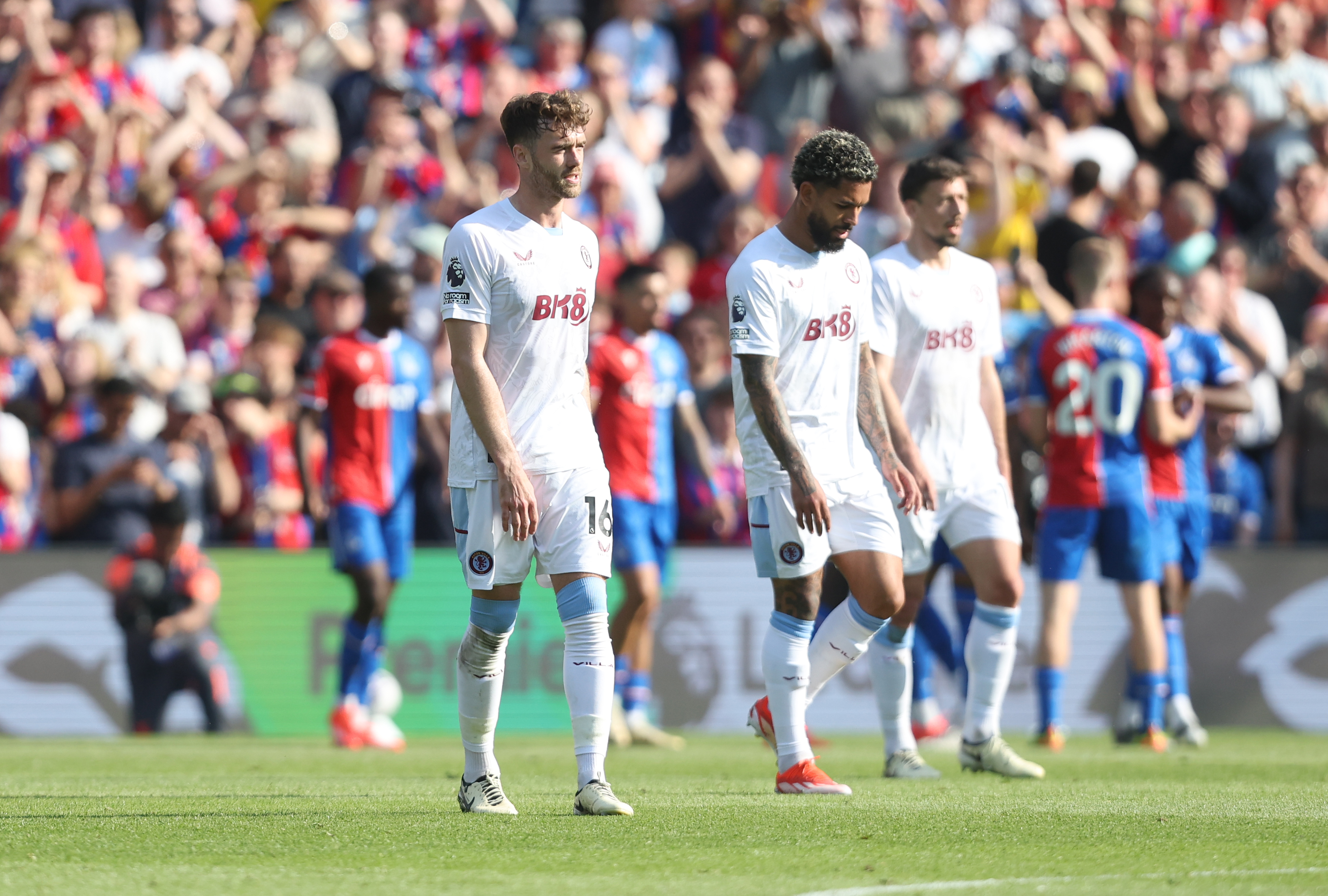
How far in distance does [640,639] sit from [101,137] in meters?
7.68

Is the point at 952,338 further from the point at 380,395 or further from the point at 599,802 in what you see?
the point at 380,395

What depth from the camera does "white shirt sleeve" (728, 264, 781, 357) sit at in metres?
7.34

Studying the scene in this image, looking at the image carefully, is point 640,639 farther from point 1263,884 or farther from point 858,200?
point 1263,884

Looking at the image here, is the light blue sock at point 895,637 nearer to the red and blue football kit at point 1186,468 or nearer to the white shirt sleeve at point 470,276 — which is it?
the white shirt sleeve at point 470,276

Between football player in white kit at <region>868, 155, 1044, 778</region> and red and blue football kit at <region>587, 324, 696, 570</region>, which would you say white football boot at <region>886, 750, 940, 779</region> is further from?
red and blue football kit at <region>587, 324, 696, 570</region>

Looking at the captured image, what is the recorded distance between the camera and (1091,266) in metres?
11.0

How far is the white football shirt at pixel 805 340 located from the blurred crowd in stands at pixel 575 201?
4742 mm

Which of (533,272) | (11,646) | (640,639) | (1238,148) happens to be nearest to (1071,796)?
(533,272)

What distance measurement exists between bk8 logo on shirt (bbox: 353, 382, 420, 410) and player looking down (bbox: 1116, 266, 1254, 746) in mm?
4846

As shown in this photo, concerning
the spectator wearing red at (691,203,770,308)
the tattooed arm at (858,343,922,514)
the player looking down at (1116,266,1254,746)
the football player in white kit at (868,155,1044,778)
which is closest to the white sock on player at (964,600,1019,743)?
the football player in white kit at (868,155,1044,778)

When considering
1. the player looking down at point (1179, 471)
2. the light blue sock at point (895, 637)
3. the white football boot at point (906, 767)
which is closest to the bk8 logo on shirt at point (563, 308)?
the light blue sock at point (895, 637)

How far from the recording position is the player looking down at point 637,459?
11594 mm

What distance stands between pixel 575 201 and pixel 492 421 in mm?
10470

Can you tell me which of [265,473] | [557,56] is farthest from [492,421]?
[557,56]
